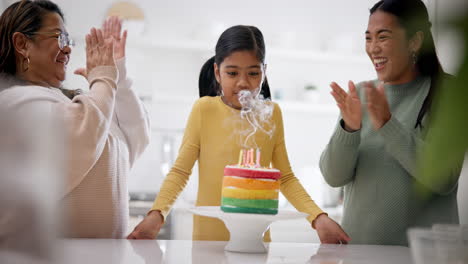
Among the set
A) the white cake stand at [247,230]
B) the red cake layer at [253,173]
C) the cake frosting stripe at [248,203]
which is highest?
the red cake layer at [253,173]

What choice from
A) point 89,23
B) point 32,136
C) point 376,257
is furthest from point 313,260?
point 89,23

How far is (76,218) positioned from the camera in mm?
1244

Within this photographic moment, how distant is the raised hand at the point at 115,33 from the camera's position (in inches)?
54.1

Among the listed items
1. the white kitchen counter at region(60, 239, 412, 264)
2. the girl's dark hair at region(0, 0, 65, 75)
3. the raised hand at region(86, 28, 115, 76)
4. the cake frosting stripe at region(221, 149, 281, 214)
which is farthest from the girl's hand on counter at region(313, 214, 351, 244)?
the girl's dark hair at region(0, 0, 65, 75)

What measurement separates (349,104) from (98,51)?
693 millimetres

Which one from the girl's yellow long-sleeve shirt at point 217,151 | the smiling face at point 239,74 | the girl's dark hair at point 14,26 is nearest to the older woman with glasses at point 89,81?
the girl's dark hair at point 14,26

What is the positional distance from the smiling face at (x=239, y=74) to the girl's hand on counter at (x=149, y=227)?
457mm

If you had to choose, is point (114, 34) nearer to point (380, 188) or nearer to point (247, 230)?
point (247, 230)

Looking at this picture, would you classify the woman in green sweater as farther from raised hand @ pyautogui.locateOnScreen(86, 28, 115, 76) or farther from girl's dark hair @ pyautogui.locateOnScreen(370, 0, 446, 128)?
raised hand @ pyautogui.locateOnScreen(86, 28, 115, 76)

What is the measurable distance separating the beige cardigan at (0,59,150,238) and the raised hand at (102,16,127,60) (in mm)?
30

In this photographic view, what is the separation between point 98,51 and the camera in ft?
4.32

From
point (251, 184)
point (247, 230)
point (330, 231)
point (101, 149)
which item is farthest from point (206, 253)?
point (330, 231)

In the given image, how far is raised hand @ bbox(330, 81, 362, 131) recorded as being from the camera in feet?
4.59

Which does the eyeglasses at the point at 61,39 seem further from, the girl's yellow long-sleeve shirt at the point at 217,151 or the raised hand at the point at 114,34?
the girl's yellow long-sleeve shirt at the point at 217,151
